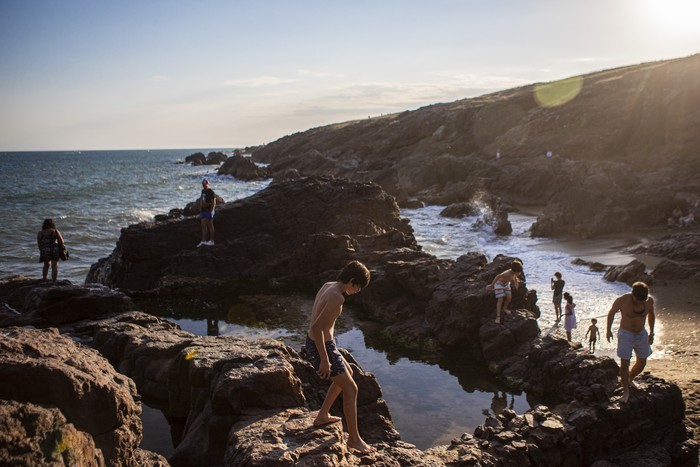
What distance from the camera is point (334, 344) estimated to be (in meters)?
5.84

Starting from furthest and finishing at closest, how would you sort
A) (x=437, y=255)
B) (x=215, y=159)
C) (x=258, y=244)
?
1. (x=215, y=159)
2. (x=437, y=255)
3. (x=258, y=244)

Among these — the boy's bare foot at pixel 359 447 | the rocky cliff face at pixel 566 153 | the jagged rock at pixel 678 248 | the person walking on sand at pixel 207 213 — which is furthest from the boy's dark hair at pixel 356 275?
the rocky cliff face at pixel 566 153

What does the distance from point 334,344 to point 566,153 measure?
47086 mm

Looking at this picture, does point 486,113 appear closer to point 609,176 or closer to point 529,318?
point 609,176

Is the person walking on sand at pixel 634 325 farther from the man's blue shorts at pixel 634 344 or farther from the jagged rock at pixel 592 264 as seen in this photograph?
the jagged rock at pixel 592 264

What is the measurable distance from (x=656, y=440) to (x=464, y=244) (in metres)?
20.2

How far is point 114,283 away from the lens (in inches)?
746

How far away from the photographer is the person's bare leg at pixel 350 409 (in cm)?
593

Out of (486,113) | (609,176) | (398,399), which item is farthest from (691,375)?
(486,113)

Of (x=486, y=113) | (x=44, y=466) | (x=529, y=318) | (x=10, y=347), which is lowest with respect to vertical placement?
(x=529, y=318)

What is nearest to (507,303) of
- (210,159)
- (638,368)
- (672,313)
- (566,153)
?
(638,368)

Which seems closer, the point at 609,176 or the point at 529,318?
the point at 529,318

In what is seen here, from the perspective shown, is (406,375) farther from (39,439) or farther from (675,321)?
(39,439)

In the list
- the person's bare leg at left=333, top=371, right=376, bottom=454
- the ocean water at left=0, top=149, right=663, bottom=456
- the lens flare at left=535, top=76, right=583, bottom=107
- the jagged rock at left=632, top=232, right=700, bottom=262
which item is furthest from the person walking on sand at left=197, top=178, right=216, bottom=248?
the lens flare at left=535, top=76, right=583, bottom=107
